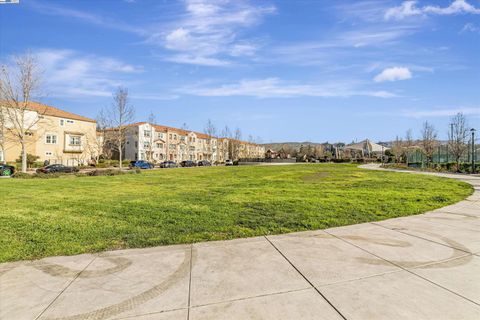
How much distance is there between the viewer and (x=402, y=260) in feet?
14.0

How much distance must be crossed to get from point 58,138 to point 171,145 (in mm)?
31842

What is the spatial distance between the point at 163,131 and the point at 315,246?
78262mm

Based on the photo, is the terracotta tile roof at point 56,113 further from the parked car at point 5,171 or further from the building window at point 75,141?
the parked car at point 5,171

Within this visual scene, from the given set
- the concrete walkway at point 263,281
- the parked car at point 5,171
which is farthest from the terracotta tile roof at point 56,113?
the concrete walkway at point 263,281

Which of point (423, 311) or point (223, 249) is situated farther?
point (223, 249)

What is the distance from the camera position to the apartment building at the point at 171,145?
7275cm

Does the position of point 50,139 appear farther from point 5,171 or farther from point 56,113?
point 5,171

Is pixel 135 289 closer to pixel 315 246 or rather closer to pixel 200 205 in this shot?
pixel 315 246

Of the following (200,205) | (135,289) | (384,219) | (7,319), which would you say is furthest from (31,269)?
(384,219)

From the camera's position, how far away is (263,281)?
360cm

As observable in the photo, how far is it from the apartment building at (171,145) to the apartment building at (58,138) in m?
13.1

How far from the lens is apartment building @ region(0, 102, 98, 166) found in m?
47.7

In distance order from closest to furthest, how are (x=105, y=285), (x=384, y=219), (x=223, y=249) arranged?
(x=105, y=285) → (x=223, y=249) → (x=384, y=219)

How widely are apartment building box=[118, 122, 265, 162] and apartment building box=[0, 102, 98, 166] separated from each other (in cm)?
1314
